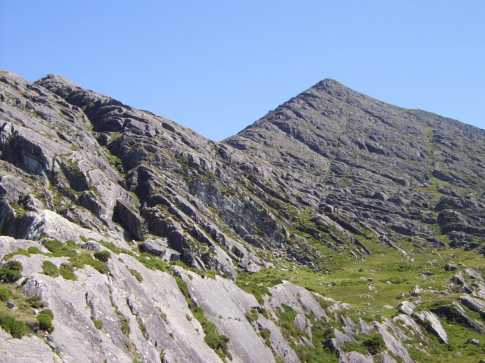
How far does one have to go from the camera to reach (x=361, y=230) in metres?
181

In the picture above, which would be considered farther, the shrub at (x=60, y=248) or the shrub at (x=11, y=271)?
the shrub at (x=60, y=248)

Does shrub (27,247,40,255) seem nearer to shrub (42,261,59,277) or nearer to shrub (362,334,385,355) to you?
shrub (42,261,59,277)

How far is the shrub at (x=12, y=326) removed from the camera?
76.8 ft

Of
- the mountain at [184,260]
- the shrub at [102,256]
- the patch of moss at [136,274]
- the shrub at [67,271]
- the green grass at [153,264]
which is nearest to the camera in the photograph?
the mountain at [184,260]

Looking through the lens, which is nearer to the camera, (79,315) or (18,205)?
(79,315)

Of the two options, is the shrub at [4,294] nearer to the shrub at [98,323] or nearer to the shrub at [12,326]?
the shrub at [12,326]

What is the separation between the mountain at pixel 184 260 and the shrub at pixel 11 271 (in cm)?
12

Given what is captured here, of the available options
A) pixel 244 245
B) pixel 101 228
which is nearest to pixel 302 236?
pixel 244 245

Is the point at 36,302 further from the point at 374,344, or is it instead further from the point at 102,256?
the point at 374,344

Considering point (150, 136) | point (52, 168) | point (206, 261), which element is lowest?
point (206, 261)

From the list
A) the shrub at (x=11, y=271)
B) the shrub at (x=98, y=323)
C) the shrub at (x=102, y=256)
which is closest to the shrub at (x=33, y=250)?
the shrub at (x=11, y=271)

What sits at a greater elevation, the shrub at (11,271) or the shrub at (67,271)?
the shrub at (67,271)

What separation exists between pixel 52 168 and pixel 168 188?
29.5m

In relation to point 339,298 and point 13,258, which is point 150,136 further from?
point 13,258
